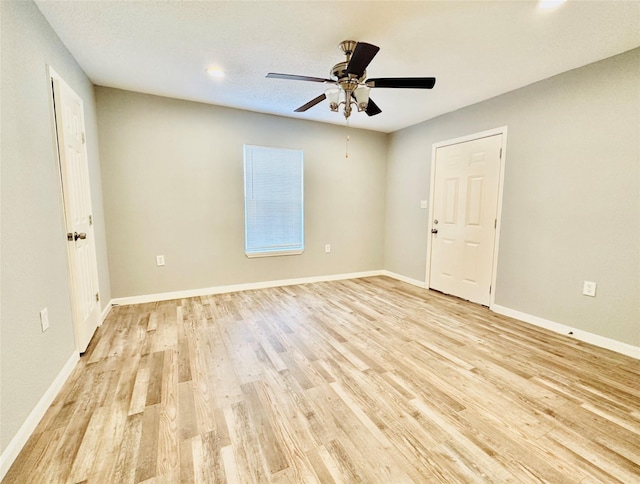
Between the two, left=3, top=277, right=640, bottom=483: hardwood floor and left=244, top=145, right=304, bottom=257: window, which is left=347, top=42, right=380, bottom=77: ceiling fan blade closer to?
left=3, top=277, right=640, bottom=483: hardwood floor

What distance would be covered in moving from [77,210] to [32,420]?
1.55 metres

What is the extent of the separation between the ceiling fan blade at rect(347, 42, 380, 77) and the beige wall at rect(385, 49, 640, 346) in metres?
2.13

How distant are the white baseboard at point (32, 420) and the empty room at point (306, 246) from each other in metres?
0.01

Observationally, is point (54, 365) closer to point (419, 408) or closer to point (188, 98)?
point (419, 408)

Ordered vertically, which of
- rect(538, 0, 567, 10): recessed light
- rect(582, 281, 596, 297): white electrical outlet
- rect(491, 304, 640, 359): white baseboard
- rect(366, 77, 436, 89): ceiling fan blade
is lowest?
rect(491, 304, 640, 359): white baseboard

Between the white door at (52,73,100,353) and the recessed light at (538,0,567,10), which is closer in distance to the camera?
the recessed light at (538,0,567,10)

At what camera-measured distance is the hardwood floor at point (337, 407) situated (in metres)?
1.28

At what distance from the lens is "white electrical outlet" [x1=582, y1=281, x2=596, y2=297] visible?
252 centimetres

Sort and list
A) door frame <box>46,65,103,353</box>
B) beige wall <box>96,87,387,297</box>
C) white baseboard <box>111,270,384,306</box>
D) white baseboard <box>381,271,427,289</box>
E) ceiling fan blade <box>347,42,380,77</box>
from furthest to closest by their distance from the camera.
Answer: white baseboard <box>381,271,427,289</box> < white baseboard <box>111,270,384,306</box> < beige wall <box>96,87,387,297</box> < door frame <box>46,65,103,353</box> < ceiling fan blade <box>347,42,380,77</box>

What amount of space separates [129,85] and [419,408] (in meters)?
3.99

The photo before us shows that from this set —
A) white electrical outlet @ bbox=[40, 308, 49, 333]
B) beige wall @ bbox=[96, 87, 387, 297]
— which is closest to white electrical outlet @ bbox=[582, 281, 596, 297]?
beige wall @ bbox=[96, 87, 387, 297]

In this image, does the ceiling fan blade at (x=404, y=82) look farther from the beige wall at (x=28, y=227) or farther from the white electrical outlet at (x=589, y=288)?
the white electrical outlet at (x=589, y=288)

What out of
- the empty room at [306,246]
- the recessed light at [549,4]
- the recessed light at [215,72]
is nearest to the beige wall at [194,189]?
the empty room at [306,246]

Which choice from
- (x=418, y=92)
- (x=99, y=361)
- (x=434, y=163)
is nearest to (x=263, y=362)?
(x=99, y=361)
